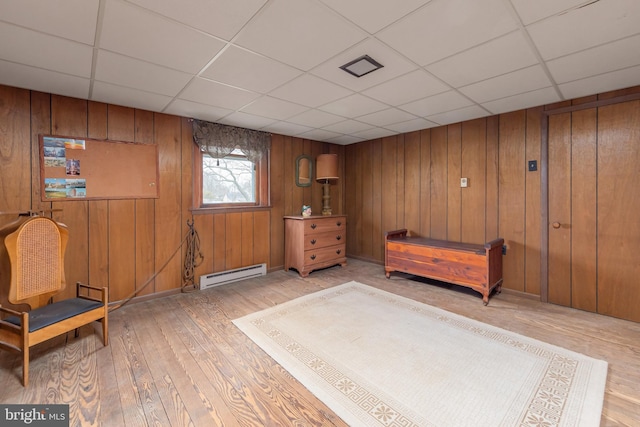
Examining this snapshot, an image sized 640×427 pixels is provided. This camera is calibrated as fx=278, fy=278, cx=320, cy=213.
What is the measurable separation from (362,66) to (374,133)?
240cm

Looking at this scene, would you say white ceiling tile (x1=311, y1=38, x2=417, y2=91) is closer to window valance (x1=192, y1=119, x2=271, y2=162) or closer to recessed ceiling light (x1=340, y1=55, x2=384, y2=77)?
recessed ceiling light (x1=340, y1=55, x2=384, y2=77)

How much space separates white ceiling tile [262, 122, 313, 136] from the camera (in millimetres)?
3990

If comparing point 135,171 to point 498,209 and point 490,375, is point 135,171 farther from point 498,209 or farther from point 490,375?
point 498,209

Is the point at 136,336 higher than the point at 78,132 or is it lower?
lower

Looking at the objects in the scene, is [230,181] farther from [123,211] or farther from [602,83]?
[602,83]

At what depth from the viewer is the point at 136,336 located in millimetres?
2443

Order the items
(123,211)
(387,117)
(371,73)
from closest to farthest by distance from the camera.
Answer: (371,73) → (123,211) → (387,117)

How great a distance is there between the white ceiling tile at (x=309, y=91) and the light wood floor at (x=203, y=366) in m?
2.28

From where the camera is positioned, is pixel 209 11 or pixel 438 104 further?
pixel 438 104

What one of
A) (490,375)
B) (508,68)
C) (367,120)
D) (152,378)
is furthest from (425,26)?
(152,378)

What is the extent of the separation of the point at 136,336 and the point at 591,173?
4.73 metres

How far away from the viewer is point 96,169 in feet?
9.82

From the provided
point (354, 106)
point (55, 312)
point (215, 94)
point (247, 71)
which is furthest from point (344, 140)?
point (55, 312)

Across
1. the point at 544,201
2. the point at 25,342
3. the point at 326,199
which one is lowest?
the point at 25,342
